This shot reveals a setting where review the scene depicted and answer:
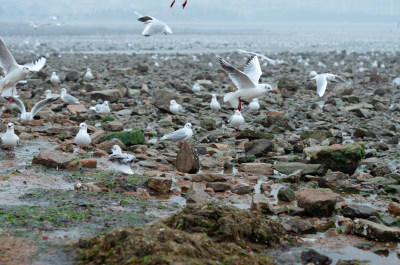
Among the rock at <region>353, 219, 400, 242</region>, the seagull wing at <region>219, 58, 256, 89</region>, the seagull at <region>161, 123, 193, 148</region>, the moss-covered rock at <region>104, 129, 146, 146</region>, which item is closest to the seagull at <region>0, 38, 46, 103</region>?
the moss-covered rock at <region>104, 129, 146, 146</region>

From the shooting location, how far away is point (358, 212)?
6.70m

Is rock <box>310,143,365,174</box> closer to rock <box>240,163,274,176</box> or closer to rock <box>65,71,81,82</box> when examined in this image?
rock <box>240,163,274,176</box>

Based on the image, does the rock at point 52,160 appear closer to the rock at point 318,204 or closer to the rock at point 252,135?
the rock at point 318,204

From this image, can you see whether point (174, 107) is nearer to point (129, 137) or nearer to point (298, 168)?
point (129, 137)

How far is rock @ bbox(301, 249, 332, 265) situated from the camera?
5.29 metres

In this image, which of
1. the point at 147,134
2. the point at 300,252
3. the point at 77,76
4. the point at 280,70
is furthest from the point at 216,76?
the point at 300,252

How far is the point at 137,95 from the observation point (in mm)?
16688

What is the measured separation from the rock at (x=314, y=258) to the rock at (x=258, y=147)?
4716 millimetres

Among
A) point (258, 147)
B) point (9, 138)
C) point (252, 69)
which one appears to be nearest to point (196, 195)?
point (258, 147)

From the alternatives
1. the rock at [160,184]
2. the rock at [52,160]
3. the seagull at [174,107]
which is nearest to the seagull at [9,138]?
the rock at [52,160]

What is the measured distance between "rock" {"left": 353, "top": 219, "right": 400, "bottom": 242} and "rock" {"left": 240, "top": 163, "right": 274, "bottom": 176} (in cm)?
289

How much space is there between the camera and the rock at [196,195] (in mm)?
7051

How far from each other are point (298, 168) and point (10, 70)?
625 cm

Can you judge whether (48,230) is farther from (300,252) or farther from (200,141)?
(200,141)
